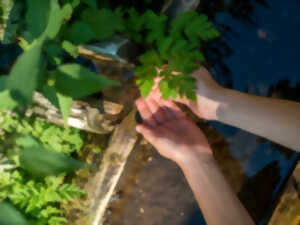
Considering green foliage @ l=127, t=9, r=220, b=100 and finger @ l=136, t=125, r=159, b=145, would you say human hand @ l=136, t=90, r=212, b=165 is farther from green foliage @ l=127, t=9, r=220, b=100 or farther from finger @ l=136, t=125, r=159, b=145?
green foliage @ l=127, t=9, r=220, b=100

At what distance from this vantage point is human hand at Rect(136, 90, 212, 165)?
5.40 ft

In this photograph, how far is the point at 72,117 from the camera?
166cm

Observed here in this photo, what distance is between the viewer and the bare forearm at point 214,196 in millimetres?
1575

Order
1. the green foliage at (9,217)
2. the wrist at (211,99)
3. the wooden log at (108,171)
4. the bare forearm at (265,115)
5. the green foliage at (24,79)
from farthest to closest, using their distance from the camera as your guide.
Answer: the wooden log at (108,171), the wrist at (211,99), the bare forearm at (265,115), the green foliage at (9,217), the green foliage at (24,79)

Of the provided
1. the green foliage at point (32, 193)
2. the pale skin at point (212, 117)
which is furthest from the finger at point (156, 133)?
the green foliage at point (32, 193)

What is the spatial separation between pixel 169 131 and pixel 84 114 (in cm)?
55

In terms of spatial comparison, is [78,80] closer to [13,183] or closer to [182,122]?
[182,122]

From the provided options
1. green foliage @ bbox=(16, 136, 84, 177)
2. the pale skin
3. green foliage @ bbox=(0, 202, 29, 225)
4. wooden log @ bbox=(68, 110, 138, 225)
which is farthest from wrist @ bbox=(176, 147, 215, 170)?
green foliage @ bbox=(0, 202, 29, 225)

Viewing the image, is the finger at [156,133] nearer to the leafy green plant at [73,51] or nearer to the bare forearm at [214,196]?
the bare forearm at [214,196]

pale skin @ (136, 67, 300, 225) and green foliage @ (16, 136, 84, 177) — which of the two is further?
pale skin @ (136, 67, 300, 225)

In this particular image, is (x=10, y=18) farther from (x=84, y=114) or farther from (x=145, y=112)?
(x=145, y=112)

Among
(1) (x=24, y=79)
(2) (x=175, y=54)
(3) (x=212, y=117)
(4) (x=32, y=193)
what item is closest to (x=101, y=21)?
(2) (x=175, y=54)

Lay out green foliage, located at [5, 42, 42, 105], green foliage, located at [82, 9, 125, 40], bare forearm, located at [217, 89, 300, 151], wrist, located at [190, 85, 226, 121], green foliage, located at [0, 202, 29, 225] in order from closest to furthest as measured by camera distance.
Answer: green foliage, located at [5, 42, 42, 105]
green foliage, located at [0, 202, 29, 225]
green foliage, located at [82, 9, 125, 40]
bare forearm, located at [217, 89, 300, 151]
wrist, located at [190, 85, 226, 121]

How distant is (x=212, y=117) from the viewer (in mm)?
1764
